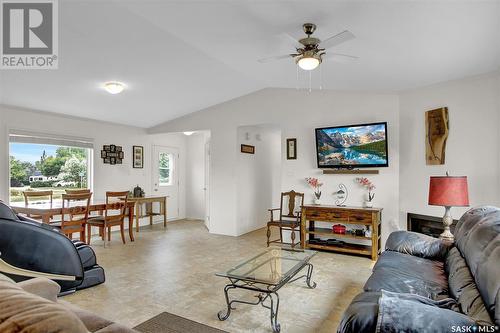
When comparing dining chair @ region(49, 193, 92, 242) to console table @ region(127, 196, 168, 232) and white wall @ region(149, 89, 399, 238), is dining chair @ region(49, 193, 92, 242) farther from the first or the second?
white wall @ region(149, 89, 399, 238)

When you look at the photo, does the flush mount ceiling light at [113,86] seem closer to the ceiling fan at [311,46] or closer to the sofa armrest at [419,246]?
the ceiling fan at [311,46]

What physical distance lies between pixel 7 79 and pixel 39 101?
31.6 inches

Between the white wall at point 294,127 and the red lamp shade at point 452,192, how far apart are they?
154cm

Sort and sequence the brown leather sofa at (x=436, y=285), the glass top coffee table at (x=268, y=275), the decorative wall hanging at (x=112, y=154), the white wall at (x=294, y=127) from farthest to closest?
the decorative wall hanging at (x=112, y=154) → the white wall at (x=294, y=127) → the glass top coffee table at (x=268, y=275) → the brown leather sofa at (x=436, y=285)

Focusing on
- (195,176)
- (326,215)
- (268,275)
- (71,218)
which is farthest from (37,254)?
(195,176)

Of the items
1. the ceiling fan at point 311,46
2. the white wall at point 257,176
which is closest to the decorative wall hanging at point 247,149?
the white wall at point 257,176

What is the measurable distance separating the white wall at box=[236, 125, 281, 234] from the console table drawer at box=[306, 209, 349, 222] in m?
1.44

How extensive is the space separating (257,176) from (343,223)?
2.58 meters

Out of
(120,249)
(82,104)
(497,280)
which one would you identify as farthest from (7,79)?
(497,280)

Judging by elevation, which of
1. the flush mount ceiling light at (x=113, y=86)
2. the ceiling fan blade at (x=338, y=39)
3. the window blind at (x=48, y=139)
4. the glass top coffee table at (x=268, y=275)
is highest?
the flush mount ceiling light at (x=113, y=86)

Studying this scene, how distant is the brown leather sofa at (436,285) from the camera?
1253 mm

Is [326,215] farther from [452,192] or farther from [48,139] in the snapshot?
[48,139]

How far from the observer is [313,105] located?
545 centimetres

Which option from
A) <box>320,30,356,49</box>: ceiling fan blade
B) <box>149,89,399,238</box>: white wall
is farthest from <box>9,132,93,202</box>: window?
<box>320,30,356,49</box>: ceiling fan blade
